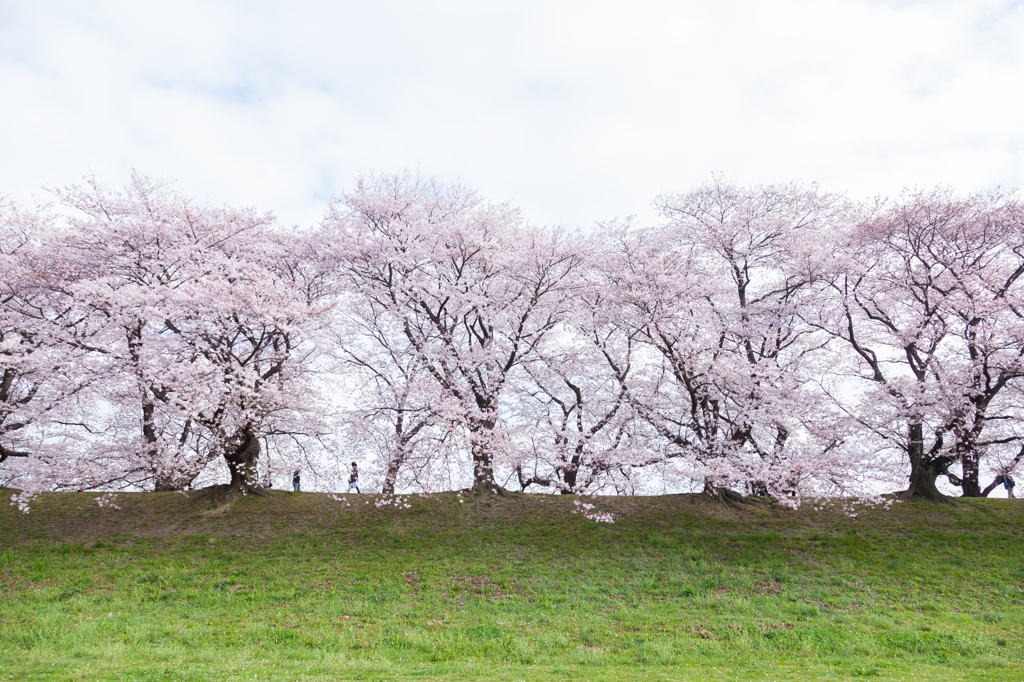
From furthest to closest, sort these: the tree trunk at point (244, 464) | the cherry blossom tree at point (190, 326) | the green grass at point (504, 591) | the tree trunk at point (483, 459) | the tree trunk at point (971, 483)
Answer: the tree trunk at point (971, 483) → the tree trunk at point (244, 464) → the tree trunk at point (483, 459) → the cherry blossom tree at point (190, 326) → the green grass at point (504, 591)

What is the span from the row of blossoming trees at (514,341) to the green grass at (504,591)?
1.97 metres

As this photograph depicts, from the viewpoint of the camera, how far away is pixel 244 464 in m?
24.9

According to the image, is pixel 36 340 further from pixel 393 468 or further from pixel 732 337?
pixel 732 337

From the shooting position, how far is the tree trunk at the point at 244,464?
24531 millimetres

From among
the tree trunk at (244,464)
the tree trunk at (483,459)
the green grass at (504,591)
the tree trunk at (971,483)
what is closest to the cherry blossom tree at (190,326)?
A: the tree trunk at (244,464)

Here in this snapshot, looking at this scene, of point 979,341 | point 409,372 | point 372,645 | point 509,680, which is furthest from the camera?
point 409,372

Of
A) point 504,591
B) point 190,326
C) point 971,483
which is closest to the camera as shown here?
point 504,591

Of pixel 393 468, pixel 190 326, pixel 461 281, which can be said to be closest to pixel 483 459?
pixel 393 468

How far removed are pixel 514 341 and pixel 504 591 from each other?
9.72 meters

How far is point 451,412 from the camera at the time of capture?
21.2 metres

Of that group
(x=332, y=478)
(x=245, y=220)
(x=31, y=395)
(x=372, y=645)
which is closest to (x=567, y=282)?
(x=332, y=478)

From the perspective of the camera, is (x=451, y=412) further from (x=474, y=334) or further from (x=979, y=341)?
(x=979, y=341)

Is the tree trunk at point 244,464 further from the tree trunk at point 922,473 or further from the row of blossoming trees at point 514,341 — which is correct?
the tree trunk at point 922,473

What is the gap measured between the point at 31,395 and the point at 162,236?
9.38m
